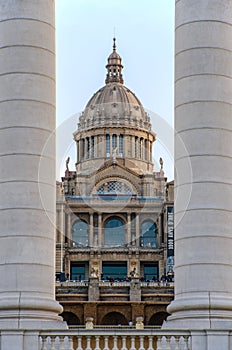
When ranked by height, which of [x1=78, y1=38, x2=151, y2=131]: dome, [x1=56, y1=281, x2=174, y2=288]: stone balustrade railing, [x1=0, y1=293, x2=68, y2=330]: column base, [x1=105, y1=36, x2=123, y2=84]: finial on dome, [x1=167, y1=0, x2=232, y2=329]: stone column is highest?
[x1=105, y1=36, x2=123, y2=84]: finial on dome

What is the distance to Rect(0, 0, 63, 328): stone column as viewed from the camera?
2792 cm

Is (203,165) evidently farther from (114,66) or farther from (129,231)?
(114,66)

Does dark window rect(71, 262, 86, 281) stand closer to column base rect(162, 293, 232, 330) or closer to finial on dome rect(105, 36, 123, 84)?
finial on dome rect(105, 36, 123, 84)

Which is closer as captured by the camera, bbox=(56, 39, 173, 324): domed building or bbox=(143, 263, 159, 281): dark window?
bbox=(56, 39, 173, 324): domed building

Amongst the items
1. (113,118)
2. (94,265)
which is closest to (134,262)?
(94,265)

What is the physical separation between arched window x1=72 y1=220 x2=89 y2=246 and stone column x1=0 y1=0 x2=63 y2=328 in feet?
375

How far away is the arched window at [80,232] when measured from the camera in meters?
144

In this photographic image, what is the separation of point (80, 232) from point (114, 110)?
96.5 ft

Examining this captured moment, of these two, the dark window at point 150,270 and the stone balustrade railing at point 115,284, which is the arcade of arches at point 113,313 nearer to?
the stone balustrade railing at point 115,284

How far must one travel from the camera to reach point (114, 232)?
145375 mm

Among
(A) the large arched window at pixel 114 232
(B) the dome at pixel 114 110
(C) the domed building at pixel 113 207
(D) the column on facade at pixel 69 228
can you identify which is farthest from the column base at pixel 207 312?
(B) the dome at pixel 114 110

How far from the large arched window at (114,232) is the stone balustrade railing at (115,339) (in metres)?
116

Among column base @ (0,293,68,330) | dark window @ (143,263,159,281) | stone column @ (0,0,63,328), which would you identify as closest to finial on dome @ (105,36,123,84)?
dark window @ (143,263,159,281)

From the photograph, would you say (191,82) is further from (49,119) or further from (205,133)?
(49,119)
